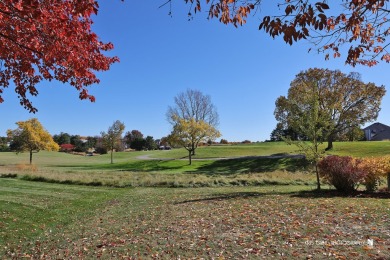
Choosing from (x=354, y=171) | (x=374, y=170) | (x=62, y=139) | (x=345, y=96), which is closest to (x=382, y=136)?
(x=345, y=96)

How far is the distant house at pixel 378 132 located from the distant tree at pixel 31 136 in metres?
76.4

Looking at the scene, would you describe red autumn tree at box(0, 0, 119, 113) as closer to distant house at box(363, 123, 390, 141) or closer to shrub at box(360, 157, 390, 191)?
shrub at box(360, 157, 390, 191)

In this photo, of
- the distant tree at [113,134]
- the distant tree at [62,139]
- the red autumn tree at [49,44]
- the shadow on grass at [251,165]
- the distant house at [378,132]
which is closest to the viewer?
the red autumn tree at [49,44]

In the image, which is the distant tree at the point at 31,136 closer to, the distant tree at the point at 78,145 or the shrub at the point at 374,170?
the shrub at the point at 374,170

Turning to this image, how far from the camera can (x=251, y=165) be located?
121ft

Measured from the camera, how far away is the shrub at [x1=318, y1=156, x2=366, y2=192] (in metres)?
13.0

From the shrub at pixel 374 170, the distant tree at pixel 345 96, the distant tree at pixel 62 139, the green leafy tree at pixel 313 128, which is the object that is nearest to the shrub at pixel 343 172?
the shrub at pixel 374 170

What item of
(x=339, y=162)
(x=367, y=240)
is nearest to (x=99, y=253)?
(x=367, y=240)

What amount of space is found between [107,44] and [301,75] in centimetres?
3552

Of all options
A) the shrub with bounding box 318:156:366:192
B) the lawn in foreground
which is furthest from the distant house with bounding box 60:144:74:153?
the shrub with bounding box 318:156:366:192

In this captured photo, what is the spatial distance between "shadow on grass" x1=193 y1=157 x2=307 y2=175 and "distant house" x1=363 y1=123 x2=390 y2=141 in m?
56.2

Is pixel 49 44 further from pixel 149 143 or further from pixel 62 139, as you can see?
pixel 62 139

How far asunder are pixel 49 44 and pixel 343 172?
11923 mm

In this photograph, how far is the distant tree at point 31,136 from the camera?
4175 cm
